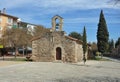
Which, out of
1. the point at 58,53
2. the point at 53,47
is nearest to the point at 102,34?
the point at 58,53

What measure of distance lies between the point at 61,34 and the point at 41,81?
2853cm

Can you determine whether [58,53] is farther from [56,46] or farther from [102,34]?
[102,34]

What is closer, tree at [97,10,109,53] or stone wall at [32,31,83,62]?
stone wall at [32,31,83,62]

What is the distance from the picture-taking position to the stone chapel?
45.2m

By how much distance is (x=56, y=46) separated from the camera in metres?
46.2

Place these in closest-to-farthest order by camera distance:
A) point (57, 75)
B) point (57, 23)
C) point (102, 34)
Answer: point (57, 75) < point (57, 23) < point (102, 34)

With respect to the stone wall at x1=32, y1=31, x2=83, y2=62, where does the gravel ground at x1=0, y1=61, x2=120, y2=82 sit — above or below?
below

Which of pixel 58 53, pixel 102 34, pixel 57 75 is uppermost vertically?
pixel 102 34

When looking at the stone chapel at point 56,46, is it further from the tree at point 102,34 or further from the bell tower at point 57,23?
the tree at point 102,34

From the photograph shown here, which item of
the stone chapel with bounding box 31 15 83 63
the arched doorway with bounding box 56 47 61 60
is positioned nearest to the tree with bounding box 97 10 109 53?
the stone chapel with bounding box 31 15 83 63

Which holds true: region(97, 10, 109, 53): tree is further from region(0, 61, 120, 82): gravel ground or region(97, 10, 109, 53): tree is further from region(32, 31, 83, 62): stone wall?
region(0, 61, 120, 82): gravel ground

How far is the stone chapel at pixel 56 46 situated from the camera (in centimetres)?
4516

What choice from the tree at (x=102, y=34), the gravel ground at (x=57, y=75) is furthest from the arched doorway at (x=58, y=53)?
the tree at (x=102, y=34)

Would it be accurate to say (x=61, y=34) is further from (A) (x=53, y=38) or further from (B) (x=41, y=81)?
(B) (x=41, y=81)
